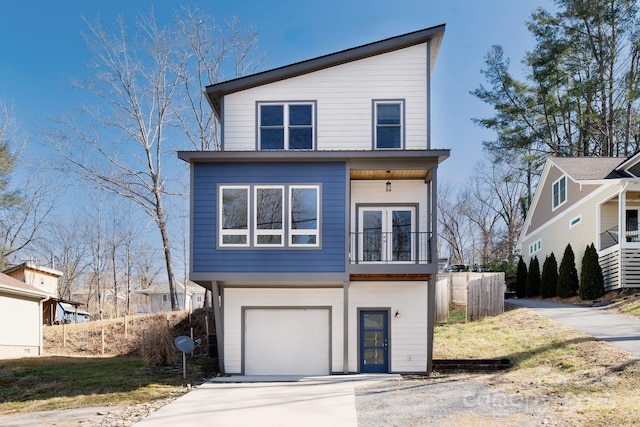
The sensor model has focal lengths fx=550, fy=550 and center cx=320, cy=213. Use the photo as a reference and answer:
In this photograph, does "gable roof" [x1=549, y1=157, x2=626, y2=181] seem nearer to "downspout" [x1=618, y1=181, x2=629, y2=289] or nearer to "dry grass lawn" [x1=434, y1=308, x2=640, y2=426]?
"downspout" [x1=618, y1=181, x2=629, y2=289]

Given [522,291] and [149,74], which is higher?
[149,74]

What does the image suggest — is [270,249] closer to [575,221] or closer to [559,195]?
[575,221]

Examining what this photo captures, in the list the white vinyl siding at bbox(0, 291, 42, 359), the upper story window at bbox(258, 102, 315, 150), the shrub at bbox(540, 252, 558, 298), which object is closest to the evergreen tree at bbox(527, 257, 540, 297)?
the shrub at bbox(540, 252, 558, 298)

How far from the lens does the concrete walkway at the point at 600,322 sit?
1292 cm

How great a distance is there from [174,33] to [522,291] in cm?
2135

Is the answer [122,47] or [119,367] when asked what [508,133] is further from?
[119,367]

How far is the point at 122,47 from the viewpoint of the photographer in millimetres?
26094

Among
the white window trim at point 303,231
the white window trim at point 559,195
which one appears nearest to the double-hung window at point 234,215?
the white window trim at point 303,231

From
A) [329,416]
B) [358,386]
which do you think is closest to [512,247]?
[358,386]

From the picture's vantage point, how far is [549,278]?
23.8m

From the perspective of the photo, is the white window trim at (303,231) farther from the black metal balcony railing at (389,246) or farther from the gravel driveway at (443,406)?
the gravel driveway at (443,406)

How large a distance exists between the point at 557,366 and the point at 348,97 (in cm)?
822

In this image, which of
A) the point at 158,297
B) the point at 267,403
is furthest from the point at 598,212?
the point at 158,297

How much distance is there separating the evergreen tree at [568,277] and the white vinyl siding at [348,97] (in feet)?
36.6
